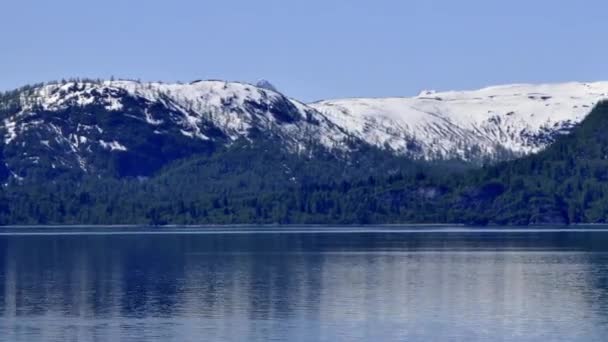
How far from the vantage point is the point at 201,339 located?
318 feet

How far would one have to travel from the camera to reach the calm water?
10006 cm

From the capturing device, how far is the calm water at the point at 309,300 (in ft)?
328

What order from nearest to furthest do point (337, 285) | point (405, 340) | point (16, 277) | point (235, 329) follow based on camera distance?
point (405, 340)
point (235, 329)
point (337, 285)
point (16, 277)

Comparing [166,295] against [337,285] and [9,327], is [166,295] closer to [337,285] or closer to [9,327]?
[337,285]

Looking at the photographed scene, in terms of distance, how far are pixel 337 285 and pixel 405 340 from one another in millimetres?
44612

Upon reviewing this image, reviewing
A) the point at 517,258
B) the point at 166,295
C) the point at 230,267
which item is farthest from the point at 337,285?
the point at 517,258

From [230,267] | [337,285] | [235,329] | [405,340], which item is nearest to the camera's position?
[405,340]

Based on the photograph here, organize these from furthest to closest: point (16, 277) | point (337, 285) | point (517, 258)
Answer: point (517, 258) → point (16, 277) → point (337, 285)

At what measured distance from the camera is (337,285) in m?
140

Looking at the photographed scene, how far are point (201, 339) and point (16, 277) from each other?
62.7 m

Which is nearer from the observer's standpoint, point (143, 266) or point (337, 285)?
point (337, 285)

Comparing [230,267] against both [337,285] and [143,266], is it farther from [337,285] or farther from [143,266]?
[337,285]

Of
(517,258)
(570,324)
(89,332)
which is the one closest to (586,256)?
(517,258)

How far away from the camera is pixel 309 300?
404 feet
